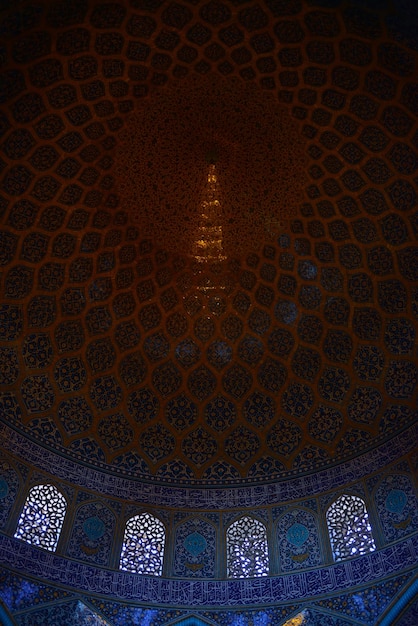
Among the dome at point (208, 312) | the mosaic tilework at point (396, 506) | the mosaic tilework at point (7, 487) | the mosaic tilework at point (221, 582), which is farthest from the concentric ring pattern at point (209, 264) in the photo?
the mosaic tilework at point (221, 582)

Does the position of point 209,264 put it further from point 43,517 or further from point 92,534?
point 43,517

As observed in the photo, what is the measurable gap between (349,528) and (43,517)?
475 centimetres

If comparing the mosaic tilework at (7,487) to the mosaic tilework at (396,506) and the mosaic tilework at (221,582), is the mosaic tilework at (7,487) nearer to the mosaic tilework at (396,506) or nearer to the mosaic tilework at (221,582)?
the mosaic tilework at (221,582)

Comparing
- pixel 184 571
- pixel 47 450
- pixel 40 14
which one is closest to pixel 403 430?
pixel 184 571

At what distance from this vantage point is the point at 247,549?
1289 centimetres

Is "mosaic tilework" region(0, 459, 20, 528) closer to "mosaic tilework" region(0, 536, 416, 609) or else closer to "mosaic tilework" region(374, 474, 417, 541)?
"mosaic tilework" region(0, 536, 416, 609)

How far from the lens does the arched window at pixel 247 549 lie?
12531mm

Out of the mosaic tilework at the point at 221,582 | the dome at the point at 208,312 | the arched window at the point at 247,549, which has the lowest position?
the mosaic tilework at the point at 221,582

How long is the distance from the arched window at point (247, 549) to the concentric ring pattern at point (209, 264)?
991mm

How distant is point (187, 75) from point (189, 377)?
529 cm

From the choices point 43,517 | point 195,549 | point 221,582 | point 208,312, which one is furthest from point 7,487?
point 208,312

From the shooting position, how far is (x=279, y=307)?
579 inches

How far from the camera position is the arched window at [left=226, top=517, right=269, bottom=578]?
12531 millimetres

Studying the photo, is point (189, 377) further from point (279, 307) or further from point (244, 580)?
point (244, 580)
